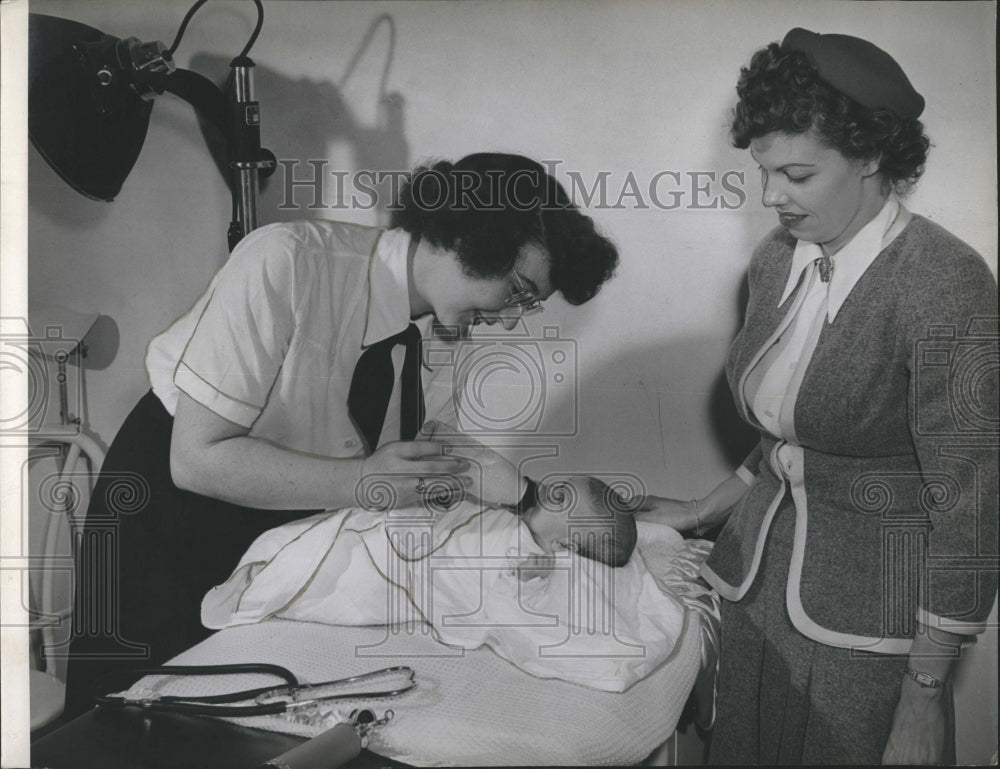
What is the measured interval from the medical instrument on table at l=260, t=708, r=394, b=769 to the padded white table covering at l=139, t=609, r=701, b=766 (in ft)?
0.04

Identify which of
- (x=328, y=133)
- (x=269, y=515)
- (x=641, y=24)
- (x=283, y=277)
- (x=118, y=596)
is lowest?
(x=118, y=596)

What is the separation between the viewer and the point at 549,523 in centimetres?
110

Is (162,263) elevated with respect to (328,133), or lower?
lower

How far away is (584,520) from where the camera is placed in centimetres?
110

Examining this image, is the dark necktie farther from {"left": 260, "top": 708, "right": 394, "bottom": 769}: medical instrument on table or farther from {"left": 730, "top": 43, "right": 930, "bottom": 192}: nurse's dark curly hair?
{"left": 730, "top": 43, "right": 930, "bottom": 192}: nurse's dark curly hair

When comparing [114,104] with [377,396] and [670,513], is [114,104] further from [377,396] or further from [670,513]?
[670,513]

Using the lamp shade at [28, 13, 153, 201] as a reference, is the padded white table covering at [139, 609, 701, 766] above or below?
below

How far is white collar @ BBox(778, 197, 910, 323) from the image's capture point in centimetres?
107

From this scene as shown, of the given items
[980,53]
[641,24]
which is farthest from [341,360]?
[980,53]

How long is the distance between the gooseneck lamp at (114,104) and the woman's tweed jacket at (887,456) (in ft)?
2.05

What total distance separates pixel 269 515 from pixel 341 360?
0.20 meters

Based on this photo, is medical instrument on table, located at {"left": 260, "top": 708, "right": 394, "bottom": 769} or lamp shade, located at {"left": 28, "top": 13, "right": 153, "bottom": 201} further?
lamp shade, located at {"left": 28, "top": 13, "right": 153, "bottom": 201}

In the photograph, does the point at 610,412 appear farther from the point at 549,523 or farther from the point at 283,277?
the point at 283,277

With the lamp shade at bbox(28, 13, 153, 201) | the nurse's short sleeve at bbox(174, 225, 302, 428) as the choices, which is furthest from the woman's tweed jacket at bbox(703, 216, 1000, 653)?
the lamp shade at bbox(28, 13, 153, 201)
